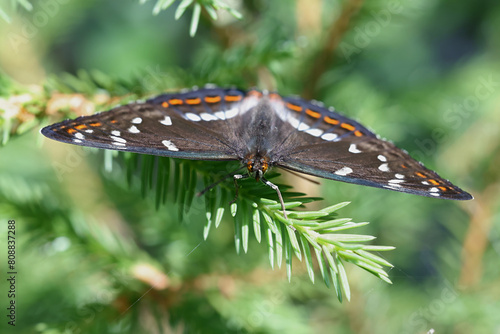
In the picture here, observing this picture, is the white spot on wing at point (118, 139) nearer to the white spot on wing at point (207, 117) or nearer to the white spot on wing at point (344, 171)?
the white spot on wing at point (207, 117)

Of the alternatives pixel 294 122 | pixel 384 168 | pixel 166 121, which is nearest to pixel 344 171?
pixel 384 168

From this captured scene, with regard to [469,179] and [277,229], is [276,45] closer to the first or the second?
[277,229]

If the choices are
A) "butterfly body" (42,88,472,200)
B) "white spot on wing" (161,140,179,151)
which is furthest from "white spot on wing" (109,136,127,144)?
"white spot on wing" (161,140,179,151)

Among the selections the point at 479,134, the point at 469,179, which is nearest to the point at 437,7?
the point at 479,134

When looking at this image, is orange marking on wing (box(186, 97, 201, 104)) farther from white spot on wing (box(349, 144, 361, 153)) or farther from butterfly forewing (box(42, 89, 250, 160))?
white spot on wing (box(349, 144, 361, 153))

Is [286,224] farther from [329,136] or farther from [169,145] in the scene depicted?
[329,136]

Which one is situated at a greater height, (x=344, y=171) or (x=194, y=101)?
(x=194, y=101)
